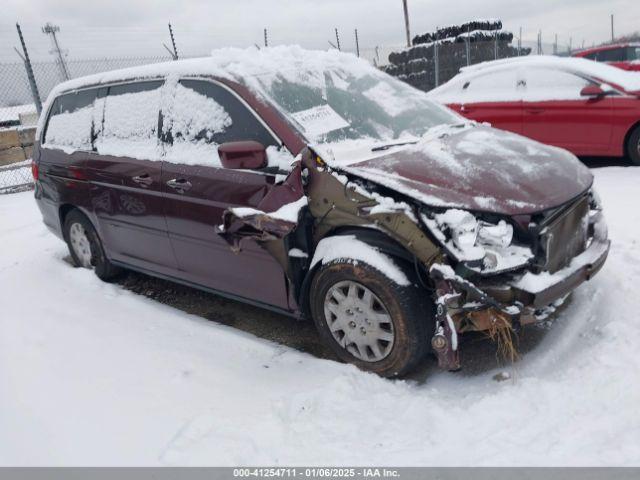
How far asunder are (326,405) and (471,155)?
5.23 feet

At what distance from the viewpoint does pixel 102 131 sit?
14.5 feet

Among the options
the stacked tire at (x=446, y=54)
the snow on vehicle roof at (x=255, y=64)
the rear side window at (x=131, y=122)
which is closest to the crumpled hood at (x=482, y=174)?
the snow on vehicle roof at (x=255, y=64)

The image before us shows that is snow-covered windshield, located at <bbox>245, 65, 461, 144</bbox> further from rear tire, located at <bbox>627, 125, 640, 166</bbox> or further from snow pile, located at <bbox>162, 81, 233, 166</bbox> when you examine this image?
rear tire, located at <bbox>627, 125, 640, 166</bbox>

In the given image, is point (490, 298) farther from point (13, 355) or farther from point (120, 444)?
point (13, 355)

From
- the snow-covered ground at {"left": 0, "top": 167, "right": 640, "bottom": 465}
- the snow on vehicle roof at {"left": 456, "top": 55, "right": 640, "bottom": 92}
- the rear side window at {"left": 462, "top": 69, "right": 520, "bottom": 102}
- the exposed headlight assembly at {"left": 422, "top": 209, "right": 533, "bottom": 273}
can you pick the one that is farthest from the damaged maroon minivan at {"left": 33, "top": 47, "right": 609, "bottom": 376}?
the snow on vehicle roof at {"left": 456, "top": 55, "right": 640, "bottom": 92}

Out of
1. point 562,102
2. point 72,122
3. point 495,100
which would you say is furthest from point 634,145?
point 72,122

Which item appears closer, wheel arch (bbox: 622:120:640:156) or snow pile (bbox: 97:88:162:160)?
snow pile (bbox: 97:88:162:160)

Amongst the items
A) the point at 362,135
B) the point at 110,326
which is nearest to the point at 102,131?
the point at 110,326

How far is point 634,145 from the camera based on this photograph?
625cm

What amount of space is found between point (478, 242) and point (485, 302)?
0.29 metres

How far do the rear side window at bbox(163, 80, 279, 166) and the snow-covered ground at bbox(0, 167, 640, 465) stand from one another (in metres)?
1.25

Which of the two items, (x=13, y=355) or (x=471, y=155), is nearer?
(x=471, y=155)

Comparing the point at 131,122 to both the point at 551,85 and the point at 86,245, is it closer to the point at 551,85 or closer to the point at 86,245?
the point at 86,245

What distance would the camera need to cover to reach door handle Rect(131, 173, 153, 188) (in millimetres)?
3844
